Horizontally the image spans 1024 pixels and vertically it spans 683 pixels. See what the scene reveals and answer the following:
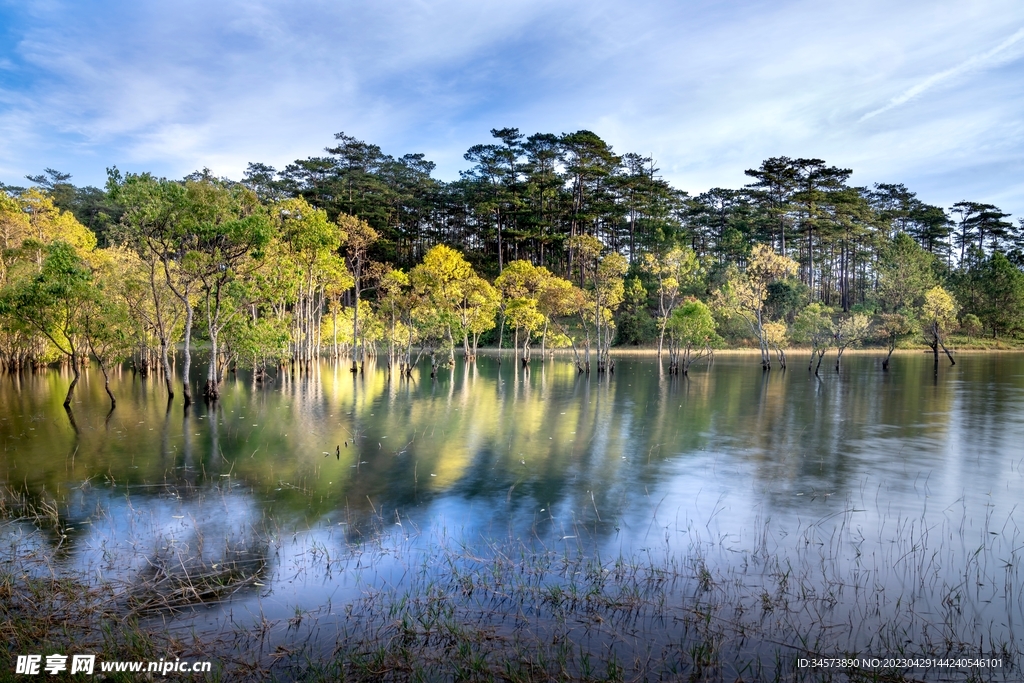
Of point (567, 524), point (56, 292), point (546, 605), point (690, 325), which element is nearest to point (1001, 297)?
point (690, 325)

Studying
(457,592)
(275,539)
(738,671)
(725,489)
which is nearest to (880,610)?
(738,671)

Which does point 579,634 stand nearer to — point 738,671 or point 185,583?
point 738,671

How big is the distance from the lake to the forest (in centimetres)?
812

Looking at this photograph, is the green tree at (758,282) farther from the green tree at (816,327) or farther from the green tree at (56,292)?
the green tree at (56,292)

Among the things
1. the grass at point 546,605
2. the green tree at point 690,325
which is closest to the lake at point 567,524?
the grass at point 546,605

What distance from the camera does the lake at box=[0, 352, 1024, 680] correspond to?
826cm

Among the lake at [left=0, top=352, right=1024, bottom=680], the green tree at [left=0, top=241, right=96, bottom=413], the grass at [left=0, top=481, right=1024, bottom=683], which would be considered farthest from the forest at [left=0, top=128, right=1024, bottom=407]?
the grass at [left=0, top=481, right=1024, bottom=683]

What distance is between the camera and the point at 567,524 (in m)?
12.9

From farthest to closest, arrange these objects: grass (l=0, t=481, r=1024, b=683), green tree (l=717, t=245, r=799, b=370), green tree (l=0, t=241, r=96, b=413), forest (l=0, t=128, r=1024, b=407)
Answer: green tree (l=717, t=245, r=799, b=370) → forest (l=0, t=128, r=1024, b=407) → green tree (l=0, t=241, r=96, b=413) → grass (l=0, t=481, r=1024, b=683)

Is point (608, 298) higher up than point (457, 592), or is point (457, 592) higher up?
point (608, 298)

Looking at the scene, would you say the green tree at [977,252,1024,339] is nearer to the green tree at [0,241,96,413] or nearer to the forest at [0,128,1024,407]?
the forest at [0,128,1024,407]

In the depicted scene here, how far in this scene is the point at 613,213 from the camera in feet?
275

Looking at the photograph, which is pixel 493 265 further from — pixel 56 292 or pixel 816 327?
pixel 56 292

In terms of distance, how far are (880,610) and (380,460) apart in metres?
13.6
